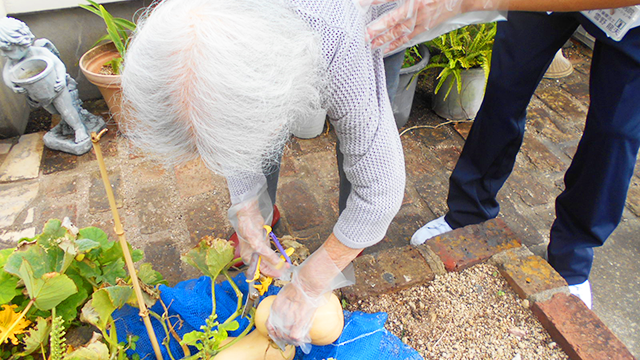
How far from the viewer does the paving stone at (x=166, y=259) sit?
181 cm

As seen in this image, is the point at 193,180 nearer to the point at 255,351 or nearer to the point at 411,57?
the point at 255,351

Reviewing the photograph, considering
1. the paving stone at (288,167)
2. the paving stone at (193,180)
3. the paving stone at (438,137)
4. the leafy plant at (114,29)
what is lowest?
the paving stone at (193,180)

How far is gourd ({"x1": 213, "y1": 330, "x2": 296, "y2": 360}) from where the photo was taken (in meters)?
1.21

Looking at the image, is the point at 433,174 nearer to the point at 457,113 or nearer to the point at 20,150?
the point at 457,113

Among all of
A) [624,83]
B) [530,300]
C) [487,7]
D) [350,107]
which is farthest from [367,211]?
[624,83]

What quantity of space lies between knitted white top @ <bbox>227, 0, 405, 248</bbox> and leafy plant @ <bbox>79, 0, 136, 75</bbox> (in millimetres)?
1754

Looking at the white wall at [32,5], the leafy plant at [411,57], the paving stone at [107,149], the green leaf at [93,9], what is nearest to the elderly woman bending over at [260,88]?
the leafy plant at [411,57]

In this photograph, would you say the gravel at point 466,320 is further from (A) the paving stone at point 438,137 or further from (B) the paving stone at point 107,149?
(B) the paving stone at point 107,149

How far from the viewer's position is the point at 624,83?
Answer: 4.12 ft

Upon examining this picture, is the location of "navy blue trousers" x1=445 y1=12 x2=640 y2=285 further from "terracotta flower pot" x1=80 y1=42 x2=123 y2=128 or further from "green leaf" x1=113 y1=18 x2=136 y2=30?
"green leaf" x1=113 y1=18 x2=136 y2=30

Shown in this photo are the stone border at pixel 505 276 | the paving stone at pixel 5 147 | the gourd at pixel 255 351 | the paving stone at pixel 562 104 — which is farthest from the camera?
the paving stone at pixel 562 104

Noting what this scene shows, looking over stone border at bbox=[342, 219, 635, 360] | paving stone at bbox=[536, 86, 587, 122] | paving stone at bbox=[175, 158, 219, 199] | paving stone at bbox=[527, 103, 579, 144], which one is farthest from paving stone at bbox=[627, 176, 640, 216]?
paving stone at bbox=[175, 158, 219, 199]

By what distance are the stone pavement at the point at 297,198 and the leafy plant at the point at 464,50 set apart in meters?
0.42

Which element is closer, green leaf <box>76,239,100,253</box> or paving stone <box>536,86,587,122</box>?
green leaf <box>76,239,100,253</box>
